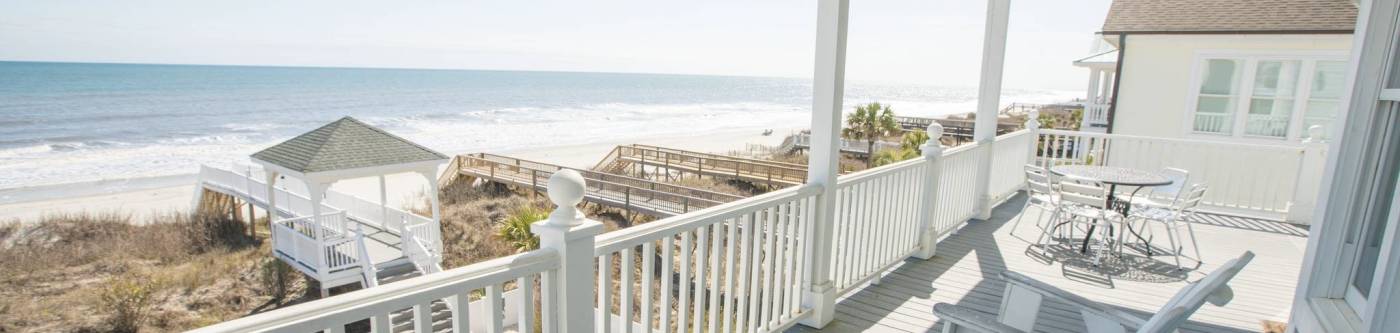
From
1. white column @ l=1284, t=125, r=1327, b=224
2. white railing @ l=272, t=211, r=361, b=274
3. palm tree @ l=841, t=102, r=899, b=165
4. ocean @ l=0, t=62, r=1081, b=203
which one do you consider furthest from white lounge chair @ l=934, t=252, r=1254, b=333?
ocean @ l=0, t=62, r=1081, b=203

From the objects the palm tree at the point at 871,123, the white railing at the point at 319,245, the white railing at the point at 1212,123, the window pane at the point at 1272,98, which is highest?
Result: the window pane at the point at 1272,98

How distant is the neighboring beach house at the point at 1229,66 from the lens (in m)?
6.85

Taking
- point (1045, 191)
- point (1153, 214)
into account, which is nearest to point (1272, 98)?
point (1153, 214)

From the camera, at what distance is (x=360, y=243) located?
8375mm

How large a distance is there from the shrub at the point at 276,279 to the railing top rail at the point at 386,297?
9475 mm

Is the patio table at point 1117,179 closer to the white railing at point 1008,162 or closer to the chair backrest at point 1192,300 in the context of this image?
the white railing at point 1008,162

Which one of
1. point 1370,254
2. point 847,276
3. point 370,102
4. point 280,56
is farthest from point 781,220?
point 280,56

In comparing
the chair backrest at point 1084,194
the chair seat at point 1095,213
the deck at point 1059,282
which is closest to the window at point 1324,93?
the deck at point 1059,282

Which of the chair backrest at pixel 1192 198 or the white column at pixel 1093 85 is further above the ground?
the white column at pixel 1093 85

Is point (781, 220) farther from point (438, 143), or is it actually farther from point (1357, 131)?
point (438, 143)

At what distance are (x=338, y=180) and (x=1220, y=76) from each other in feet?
34.2

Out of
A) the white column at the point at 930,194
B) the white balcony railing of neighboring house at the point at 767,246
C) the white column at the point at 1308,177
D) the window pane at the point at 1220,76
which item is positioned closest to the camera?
the white balcony railing of neighboring house at the point at 767,246

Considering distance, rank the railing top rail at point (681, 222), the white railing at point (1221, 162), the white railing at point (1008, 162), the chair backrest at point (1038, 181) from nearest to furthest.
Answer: the railing top rail at point (681, 222) → the chair backrest at point (1038, 181) → the white railing at point (1008, 162) → the white railing at point (1221, 162)

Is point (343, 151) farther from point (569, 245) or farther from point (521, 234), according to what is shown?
point (569, 245)
